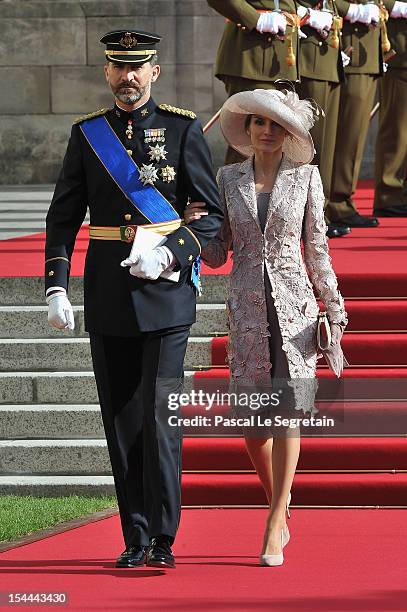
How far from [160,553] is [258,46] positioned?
4239 mm

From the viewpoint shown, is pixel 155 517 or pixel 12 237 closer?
pixel 155 517

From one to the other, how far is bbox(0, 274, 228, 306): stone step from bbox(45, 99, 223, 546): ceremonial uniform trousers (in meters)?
2.16

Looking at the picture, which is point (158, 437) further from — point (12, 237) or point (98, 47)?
point (98, 47)

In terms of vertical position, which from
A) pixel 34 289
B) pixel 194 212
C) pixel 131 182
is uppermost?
pixel 131 182

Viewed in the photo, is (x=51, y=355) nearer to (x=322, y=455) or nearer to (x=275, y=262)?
(x=322, y=455)

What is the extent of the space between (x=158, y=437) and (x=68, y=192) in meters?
0.88

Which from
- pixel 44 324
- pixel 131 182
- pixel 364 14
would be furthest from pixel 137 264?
pixel 364 14

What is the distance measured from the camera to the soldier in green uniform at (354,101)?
10.1 metres

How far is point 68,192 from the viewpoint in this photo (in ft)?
18.4

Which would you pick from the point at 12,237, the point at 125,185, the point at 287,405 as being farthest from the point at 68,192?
the point at 12,237

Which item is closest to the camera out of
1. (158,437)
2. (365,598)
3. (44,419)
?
(365,598)

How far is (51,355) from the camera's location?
746cm

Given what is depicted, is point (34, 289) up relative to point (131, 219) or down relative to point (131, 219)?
down

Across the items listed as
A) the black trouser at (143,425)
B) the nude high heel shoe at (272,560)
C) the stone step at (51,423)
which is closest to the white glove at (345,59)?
the stone step at (51,423)
